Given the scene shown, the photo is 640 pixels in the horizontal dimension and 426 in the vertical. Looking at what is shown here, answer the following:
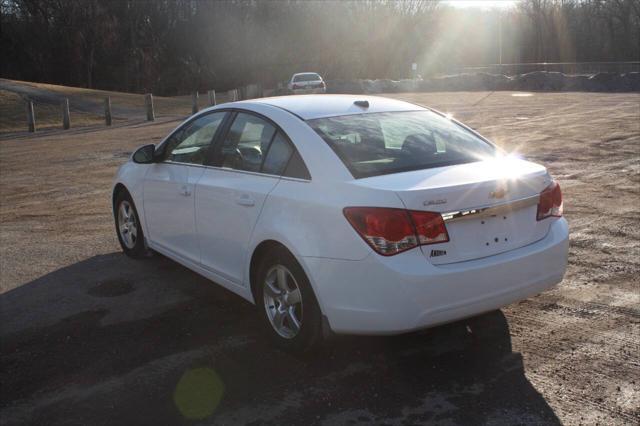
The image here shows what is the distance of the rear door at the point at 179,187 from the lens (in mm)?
5641

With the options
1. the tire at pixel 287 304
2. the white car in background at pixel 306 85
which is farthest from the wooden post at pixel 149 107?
the tire at pixel 287 304

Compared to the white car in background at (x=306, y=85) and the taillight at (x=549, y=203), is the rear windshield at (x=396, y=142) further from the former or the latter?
the white car in background at (x=306, y=85)

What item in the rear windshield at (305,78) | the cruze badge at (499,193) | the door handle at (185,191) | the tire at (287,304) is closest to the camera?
the cruze badge at (499,193)

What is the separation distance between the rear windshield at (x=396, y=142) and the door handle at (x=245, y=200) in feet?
2.10

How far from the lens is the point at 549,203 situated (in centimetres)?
452

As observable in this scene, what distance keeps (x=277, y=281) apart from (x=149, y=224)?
89.6 inches

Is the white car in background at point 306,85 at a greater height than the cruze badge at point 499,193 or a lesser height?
greater

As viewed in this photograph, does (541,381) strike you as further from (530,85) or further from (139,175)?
(530,85)

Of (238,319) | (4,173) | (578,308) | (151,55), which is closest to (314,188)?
(238,319)

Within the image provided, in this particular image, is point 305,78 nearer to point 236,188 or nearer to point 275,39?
point 275,39

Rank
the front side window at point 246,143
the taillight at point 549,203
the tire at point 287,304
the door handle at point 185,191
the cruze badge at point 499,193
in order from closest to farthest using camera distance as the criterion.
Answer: the cruze badge at point 499,193 → the tire at point 287,304 → the taillight at point 549,203 → the front side window at point 246,143 → the door handle at point 185,191

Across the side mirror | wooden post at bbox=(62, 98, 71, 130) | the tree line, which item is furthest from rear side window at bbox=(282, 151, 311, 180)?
the tree line

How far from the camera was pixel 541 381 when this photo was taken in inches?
158

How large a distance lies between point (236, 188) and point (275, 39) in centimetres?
7373
